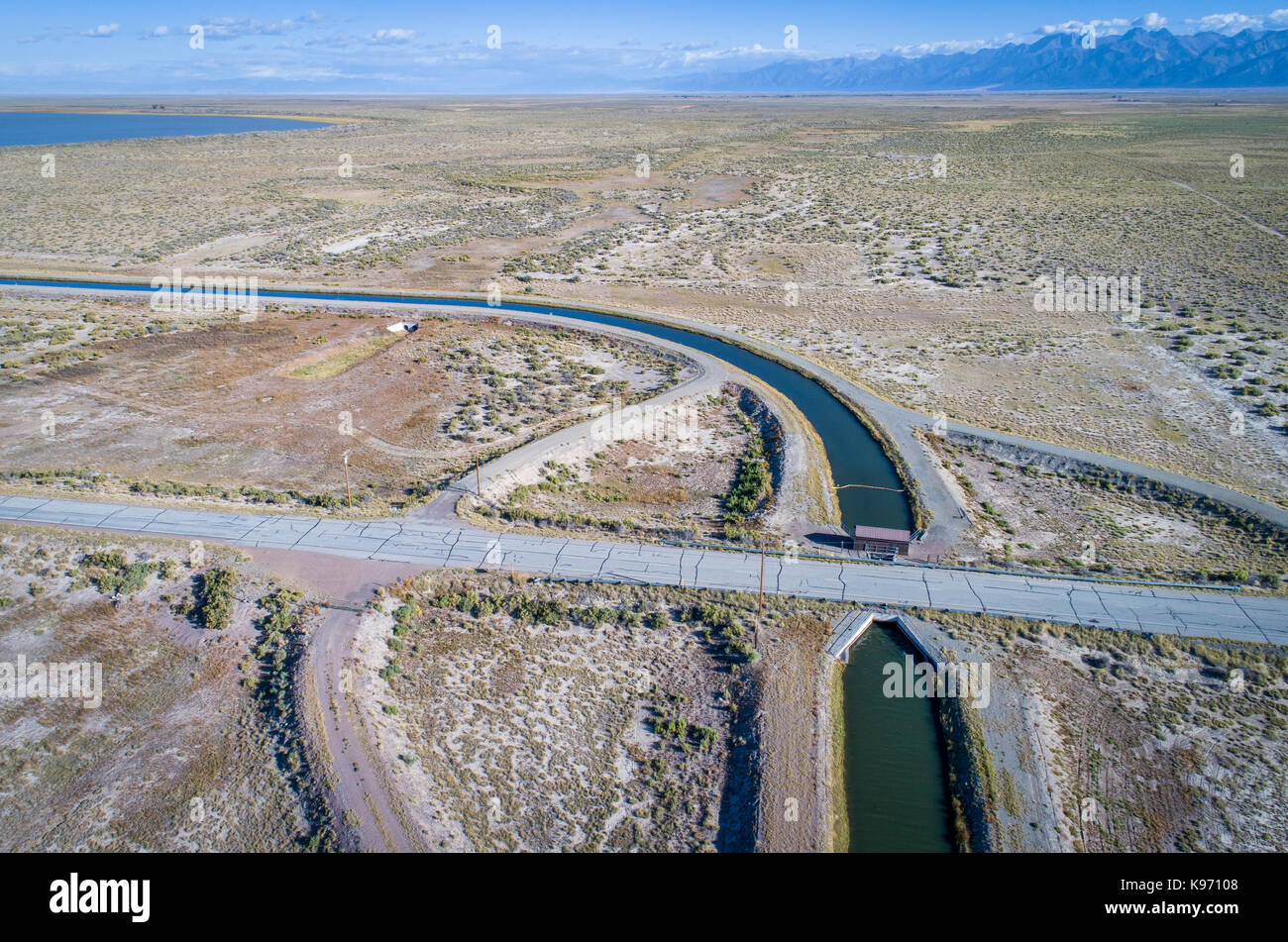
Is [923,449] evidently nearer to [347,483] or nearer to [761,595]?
[761,595]

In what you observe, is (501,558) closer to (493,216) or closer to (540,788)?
(540,788)

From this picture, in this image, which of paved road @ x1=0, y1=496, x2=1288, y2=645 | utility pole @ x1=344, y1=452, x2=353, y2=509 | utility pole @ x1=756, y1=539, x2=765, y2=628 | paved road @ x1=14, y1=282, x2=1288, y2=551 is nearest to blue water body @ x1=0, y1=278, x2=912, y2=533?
paved road @ x1=14, y1=282, x2=1288, y2=551

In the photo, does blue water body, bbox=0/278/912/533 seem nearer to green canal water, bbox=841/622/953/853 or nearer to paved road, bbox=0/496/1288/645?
paved road, bbox=0/496/1288/645

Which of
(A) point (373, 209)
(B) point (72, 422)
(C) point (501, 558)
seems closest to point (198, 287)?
(B) point (72, 422)

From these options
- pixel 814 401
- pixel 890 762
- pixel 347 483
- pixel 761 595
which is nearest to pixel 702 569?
pixel 761 595
